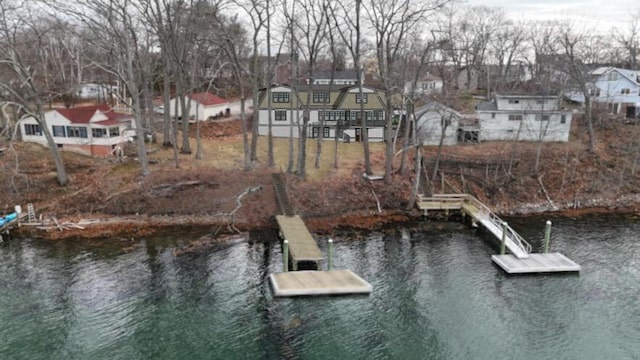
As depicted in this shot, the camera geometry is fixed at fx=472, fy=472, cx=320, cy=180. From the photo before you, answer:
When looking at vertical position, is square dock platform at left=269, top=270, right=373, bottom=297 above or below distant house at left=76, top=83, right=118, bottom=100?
below

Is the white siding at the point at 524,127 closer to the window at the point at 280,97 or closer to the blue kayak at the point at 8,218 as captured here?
the window at the point at 280,97

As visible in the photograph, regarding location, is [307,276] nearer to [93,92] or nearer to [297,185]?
[297,185]

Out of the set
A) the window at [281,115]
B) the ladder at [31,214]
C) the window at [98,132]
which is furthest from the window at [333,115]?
the ladder at [31,214]

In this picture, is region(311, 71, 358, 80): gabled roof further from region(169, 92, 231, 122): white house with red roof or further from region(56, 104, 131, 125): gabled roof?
region(56, 104, 131, 125): gabled roof

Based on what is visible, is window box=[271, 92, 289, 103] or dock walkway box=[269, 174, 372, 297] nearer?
dock walkway box=[269, 174, 372, 297]

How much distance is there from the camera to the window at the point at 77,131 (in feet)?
123

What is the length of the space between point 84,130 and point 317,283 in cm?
2574

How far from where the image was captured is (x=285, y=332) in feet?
61.6

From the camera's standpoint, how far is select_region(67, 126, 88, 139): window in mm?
37531

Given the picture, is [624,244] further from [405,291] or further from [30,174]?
[30,174]

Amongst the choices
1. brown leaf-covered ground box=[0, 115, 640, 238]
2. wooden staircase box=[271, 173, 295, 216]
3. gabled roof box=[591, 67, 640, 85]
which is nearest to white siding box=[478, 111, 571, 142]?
brown leaf-covered ground box=[0, 115, 640, 238]

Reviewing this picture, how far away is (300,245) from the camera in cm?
2525

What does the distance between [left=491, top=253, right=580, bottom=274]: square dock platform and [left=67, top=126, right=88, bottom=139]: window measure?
104ft

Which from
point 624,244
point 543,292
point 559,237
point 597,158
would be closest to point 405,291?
point 543,292
